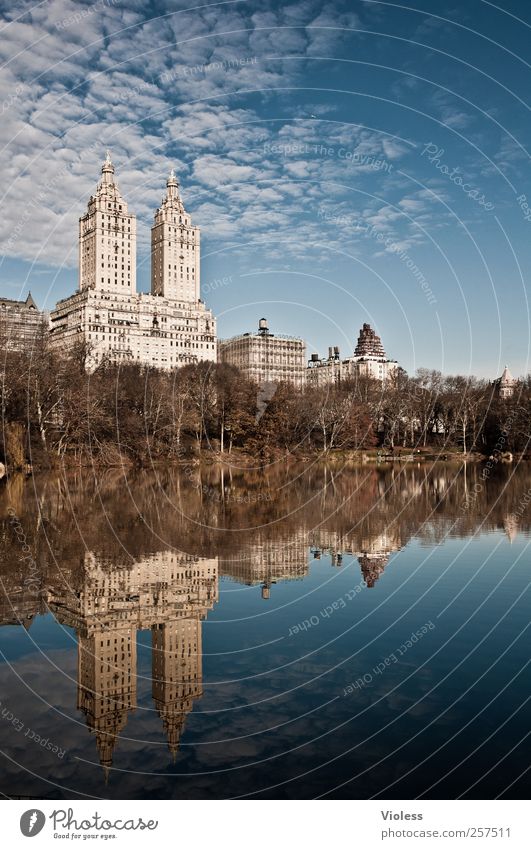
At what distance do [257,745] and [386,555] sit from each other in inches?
440

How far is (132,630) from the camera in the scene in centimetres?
1173

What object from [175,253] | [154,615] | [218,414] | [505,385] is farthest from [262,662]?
[175,253]

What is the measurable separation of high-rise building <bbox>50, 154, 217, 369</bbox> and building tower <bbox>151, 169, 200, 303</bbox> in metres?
0.18

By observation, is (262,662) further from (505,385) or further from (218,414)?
(505,385)

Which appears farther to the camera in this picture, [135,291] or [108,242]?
[135,291]

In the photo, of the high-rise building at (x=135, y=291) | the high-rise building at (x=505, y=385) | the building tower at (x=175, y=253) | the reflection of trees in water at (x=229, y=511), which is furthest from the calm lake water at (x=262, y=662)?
the building tower at (x=175, y=253)

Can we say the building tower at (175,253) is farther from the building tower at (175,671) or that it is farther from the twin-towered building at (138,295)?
the building tower at (175,671)

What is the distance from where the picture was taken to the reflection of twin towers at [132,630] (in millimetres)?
9055

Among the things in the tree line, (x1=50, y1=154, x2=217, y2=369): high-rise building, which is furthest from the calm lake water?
(x1=50, y1=154, x2=217, y2=369): high-rise building

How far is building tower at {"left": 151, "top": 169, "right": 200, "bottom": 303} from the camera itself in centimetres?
13075

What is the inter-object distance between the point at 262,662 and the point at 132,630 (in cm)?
235

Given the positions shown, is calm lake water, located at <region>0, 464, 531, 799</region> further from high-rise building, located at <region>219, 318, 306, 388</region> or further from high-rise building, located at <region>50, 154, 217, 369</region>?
high-rise building, located at <region>50, 154, 217, 369</region>

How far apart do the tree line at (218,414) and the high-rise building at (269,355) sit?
21222 millimetres

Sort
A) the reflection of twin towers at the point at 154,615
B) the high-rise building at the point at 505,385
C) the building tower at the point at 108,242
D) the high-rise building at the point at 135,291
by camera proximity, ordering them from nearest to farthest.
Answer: the reflection of twin towers at the point at 154,615
the high-rise building at the point at 505,385
the high-rise building at the point at 135,291
the building tower at the point at 108,242
